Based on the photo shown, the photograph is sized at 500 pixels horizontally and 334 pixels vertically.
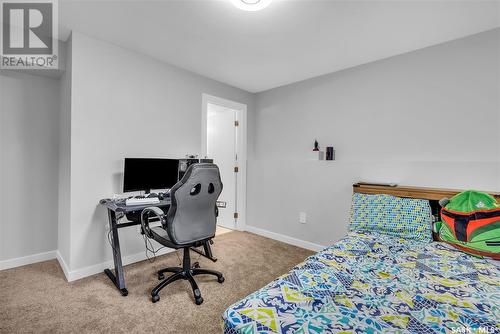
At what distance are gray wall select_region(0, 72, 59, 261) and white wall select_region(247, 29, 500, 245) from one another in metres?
2.80

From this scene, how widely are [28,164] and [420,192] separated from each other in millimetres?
4311

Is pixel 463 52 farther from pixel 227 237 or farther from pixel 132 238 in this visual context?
pixel 132 238

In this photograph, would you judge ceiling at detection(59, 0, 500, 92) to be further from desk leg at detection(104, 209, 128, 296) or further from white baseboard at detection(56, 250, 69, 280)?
white baseboard at detection(56, 250, 69, 280)

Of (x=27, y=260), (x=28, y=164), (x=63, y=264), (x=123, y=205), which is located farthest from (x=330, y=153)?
(x=27, y=260)

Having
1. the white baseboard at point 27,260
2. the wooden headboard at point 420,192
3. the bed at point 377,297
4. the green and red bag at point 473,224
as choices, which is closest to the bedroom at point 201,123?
the white baseboard at point 27,260

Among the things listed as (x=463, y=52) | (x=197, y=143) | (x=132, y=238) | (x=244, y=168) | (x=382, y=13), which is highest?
(x=382, y=13)

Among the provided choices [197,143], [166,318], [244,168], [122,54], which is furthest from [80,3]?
[244,168]

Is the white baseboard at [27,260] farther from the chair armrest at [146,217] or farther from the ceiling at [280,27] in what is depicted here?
the ceiling at [280,27]

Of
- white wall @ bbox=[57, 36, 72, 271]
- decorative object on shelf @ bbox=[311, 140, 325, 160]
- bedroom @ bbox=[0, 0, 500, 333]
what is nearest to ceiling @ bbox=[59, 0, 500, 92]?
bedroom @ bbox=[0, 0, 500, 333]

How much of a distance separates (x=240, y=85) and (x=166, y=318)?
3.29 m

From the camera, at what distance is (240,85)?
381 cm

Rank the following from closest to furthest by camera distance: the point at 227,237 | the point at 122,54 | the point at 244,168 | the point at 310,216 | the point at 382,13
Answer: the point at 382,13
the point at 122,54
the point at 310,216
the point at 227,237
the point at 244,168

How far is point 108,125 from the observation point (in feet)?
8.25

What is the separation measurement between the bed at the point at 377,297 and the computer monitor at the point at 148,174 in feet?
6.37
